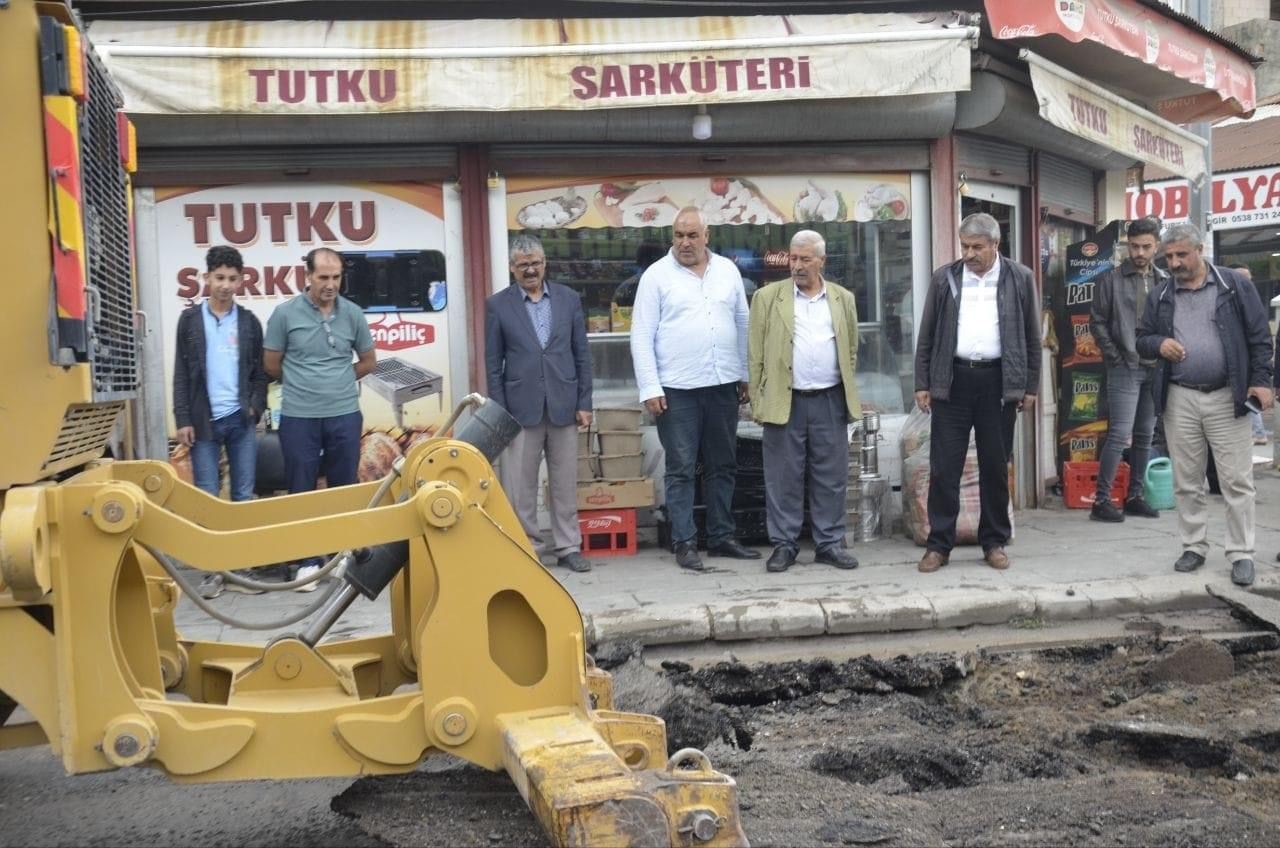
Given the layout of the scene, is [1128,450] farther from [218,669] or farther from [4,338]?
[4,338]

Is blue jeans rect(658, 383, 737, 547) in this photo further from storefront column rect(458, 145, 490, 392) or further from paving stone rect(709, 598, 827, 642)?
paving stone rect(709, 598, 827, 642)

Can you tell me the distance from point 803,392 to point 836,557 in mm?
1030

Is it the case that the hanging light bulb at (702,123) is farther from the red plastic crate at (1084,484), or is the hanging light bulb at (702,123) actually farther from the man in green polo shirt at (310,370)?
the red plastic crate at (1084,484)

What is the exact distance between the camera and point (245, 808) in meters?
4.25

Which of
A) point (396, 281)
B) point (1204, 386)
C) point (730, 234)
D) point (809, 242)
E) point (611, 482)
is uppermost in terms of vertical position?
point (730, 234)

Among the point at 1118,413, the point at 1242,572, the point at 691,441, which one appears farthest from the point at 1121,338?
the point at 691,441

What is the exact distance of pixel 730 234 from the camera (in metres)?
9.04

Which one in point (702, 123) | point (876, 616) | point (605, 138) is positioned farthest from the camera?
point (605, 138)

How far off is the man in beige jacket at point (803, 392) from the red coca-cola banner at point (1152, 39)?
78.3 inches

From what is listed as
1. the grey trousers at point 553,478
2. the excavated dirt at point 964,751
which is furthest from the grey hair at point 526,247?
the excavated dirt at point 964,751

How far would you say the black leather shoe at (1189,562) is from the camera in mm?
7402

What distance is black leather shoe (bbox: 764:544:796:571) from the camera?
7746 mm

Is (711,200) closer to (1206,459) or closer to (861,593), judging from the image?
(861,593)

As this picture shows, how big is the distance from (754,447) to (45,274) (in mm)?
6135
